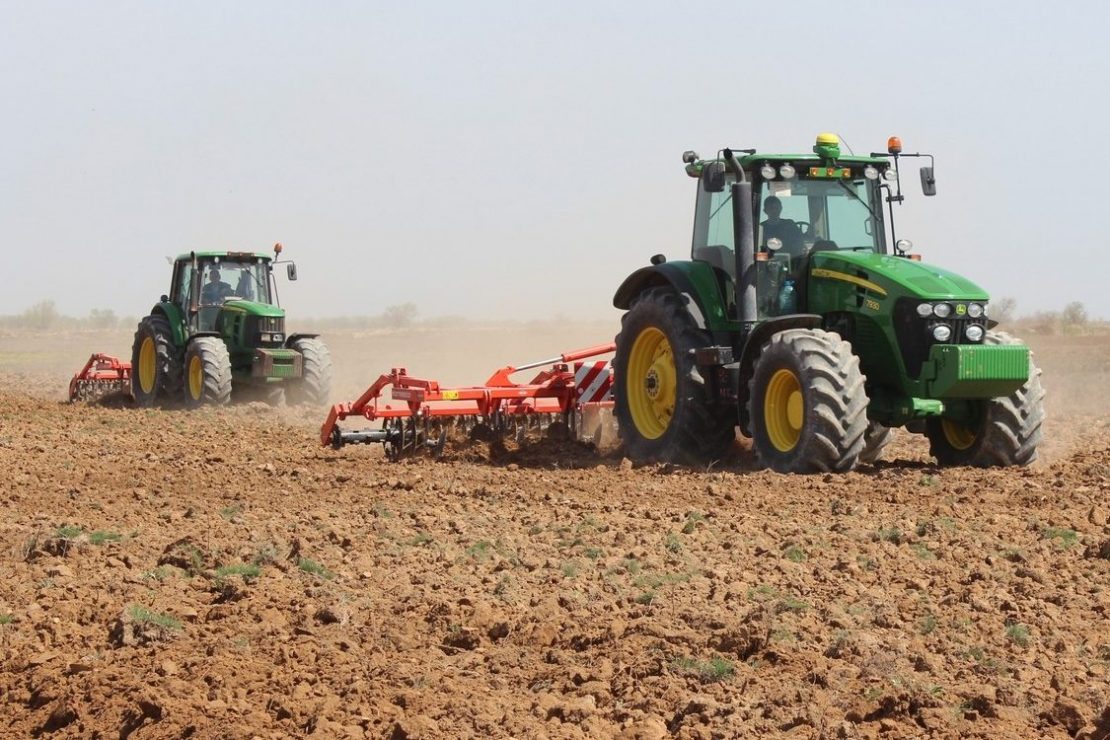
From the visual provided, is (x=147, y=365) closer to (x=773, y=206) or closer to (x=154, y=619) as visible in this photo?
(x=773, y=206)

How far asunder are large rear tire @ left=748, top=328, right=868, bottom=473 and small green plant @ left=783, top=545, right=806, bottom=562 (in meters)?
2.39

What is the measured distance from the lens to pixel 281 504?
9.12 metres

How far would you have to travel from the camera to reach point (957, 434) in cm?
1050

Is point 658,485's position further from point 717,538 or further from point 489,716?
point 489,716

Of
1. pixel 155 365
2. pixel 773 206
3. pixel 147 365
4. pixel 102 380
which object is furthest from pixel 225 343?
pixel 773 206

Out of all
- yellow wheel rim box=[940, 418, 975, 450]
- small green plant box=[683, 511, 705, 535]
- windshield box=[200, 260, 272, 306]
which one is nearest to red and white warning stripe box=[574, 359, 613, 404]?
yellow wheel rim box=[940, 418, 975, 450]

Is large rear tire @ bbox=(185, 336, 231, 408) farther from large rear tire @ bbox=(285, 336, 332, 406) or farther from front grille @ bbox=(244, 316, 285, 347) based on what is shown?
large rear tire @ bbox=(285, 336, 332, 406)

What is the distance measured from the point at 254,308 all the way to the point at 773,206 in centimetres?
945

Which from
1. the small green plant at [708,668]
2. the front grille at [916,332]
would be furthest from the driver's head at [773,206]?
the small green plant at [708,668]

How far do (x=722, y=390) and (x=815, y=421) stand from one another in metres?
1.39

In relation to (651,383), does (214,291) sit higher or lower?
higher

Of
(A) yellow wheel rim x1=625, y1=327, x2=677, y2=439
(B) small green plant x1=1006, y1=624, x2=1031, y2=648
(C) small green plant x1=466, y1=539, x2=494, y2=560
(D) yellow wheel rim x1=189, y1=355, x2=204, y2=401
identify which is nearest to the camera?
(B) small green plant x1=1006, y1=624, x2=1031, y2=648

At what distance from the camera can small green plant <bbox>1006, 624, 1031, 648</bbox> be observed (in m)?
5.51

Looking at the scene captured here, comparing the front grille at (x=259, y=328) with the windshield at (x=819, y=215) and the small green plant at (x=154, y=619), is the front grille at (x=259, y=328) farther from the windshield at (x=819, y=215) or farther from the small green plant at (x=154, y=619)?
the small green plant at (x=154, y=619)
